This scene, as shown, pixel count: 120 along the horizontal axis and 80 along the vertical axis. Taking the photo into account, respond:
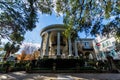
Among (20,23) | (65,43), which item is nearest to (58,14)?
(20,23)

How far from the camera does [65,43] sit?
100 ft

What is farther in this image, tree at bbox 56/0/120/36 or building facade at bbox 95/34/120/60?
building facade at bbox 95/34/120/60

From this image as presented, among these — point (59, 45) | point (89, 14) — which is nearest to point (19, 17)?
point (89, 14)

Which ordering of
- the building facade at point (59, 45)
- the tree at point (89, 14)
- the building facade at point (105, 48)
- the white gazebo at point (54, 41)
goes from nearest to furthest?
the tree at point (89, 14), the white gazebo at point (54, 41), the building facade at point (59, 45), the building facade at point (105, 48)

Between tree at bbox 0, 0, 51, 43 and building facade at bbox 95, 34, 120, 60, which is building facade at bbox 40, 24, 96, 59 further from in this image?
tree at bbox 0, 0, 51, 43

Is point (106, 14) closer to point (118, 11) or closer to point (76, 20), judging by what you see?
point (118, 11)

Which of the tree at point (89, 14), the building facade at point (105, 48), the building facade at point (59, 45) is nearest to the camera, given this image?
the tree at point (89, 14)

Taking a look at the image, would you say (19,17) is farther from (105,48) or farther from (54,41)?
(105,48)

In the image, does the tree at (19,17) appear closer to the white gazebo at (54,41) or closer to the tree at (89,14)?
the tree at (89,14)

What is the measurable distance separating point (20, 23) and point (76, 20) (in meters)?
5.05

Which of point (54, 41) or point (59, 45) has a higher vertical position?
point (54, 41)

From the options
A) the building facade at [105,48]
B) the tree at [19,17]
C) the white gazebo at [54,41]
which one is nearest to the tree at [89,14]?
the tree at [19,17]

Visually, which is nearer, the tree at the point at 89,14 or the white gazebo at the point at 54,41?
the tree at the point at 89,14

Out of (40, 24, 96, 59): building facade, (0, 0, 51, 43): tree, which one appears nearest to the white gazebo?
(40, 24, 96, 59): building facade
